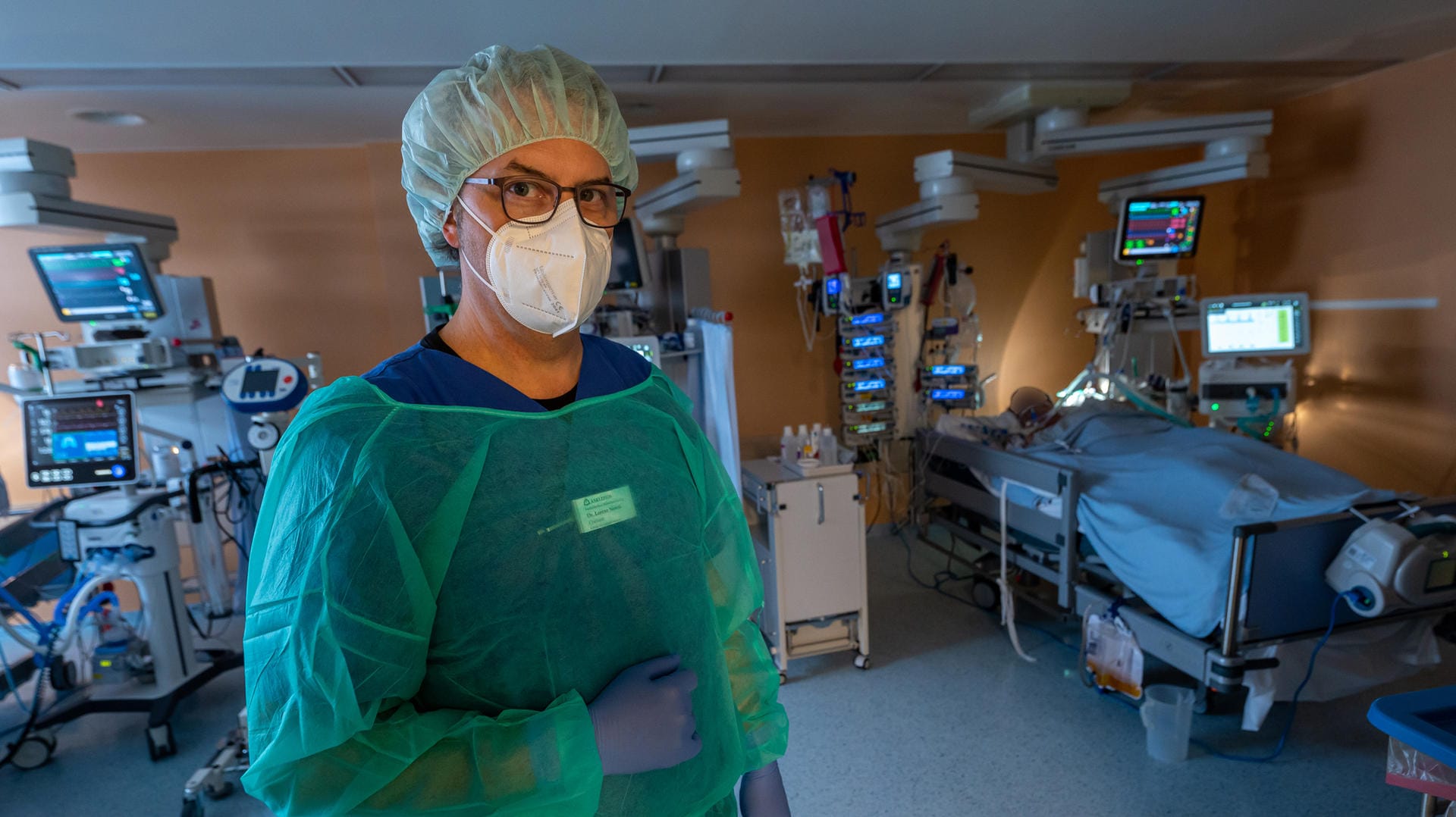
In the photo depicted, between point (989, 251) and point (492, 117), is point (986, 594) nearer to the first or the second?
point (989, 251)

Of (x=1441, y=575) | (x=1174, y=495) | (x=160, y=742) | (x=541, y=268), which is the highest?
Answer: (x=541, y=268)

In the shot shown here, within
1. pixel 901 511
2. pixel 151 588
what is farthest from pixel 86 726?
pixel 901 511


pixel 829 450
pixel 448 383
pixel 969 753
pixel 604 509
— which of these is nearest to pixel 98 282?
pixel 829 450

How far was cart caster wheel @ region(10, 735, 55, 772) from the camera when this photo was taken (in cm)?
252

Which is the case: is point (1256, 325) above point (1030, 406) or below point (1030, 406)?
above

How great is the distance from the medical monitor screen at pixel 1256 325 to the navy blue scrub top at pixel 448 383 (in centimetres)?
367

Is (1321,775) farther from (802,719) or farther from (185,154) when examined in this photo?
(185,154)

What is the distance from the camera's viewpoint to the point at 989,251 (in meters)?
4.58

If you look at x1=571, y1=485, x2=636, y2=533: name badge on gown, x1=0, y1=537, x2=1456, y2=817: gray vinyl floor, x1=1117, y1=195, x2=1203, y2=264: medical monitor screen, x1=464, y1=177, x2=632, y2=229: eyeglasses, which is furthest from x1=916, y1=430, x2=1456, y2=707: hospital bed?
x1=464, y1=177, x2=632, y2=229: eyeglasses

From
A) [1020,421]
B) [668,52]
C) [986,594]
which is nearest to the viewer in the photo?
[668,52]

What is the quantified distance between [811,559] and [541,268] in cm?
221

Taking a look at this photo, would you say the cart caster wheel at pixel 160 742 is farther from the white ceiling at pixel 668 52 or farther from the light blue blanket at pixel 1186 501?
the light blue blanket at pixel 1186 501

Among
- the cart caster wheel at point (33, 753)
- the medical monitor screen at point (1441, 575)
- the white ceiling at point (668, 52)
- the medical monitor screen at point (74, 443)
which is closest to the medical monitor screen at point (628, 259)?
the white ceiling at point (668, 52)

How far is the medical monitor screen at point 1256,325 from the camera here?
3.54 m
